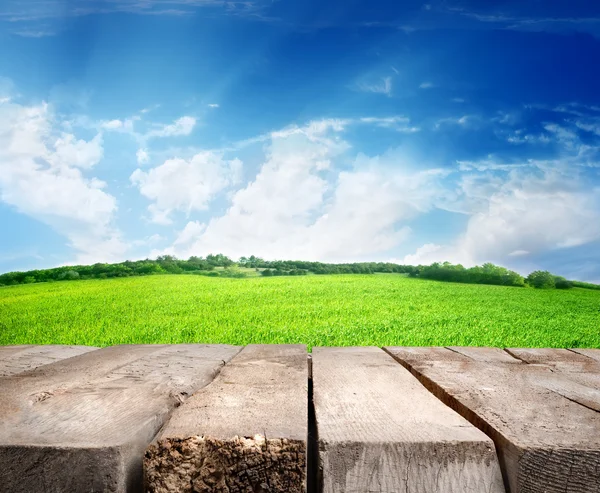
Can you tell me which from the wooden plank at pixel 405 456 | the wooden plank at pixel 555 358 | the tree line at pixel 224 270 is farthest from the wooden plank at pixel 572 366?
the tree line at pixel 224 270

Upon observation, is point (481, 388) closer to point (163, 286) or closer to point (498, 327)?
point (498, 327)

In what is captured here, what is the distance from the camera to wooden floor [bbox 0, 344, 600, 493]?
108cm

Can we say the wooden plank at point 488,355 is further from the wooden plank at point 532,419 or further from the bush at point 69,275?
the bush at point 69,275

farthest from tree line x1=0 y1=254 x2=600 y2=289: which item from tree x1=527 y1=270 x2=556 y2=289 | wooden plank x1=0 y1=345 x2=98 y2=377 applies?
wooden plank x1=0 y1=345 x2=98 y2=377

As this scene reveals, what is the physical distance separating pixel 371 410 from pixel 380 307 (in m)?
6.74

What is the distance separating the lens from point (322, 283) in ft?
35.0

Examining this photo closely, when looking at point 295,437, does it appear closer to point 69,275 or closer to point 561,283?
point 69,275

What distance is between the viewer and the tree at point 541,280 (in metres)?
12.0

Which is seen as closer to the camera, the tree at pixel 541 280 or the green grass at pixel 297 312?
the green grass at pixel 297 312

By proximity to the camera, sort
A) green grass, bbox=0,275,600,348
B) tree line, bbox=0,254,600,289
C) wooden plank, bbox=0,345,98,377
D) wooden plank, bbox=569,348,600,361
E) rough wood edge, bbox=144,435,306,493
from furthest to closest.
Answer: tree line, bbox=0,254,600,289
green grass, bbox=0,275,600,348
wooden plank, bbox=569,348,600,361
wooden plank, bbox=0,345,98,377
rough wood edge, bbox=144,435,306,493

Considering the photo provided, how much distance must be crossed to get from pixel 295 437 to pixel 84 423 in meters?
0.62

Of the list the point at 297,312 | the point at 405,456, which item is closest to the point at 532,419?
the point at 405,456

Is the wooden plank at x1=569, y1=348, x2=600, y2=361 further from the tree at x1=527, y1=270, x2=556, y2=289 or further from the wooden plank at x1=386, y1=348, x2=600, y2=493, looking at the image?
the tree at x1=527, y1=270, x2=556, y2=289

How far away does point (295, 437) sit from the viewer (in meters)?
1.07
